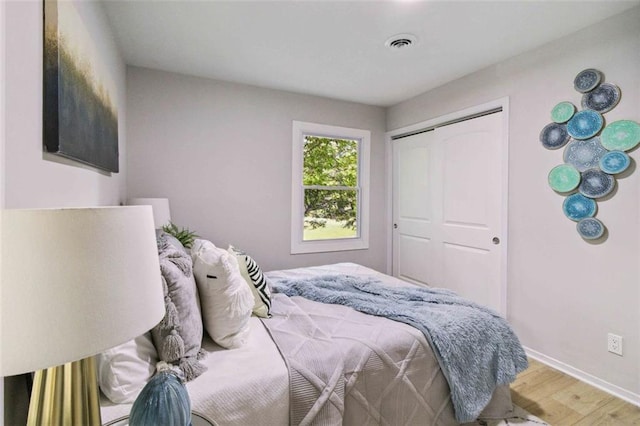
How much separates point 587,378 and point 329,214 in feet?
8.78

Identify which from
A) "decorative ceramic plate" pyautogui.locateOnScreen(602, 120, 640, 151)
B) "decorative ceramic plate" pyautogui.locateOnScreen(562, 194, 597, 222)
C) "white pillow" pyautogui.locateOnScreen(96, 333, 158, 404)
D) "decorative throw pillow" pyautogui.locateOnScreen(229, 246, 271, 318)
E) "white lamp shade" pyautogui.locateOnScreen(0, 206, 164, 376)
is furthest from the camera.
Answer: "decorative ceramic plate" pyautogui.locateOnScreen(562, 194, 597, 222)

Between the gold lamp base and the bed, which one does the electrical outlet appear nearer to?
the bed

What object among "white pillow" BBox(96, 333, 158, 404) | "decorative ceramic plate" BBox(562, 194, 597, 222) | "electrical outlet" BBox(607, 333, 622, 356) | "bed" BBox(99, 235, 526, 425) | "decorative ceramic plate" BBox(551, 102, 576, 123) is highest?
"decorative ceramic plate" BBox(551, 102, 576, 123)

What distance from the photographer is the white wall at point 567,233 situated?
205 cm

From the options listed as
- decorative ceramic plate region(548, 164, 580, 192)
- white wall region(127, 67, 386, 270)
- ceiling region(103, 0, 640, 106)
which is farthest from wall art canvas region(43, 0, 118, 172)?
decorative ceramic plate region(548, 164, 580, 192)

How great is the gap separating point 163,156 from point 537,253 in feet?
10.8

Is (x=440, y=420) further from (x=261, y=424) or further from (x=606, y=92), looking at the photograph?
(x=606, y=92)

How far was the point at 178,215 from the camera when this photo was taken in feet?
10.2

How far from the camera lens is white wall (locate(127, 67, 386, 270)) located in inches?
117

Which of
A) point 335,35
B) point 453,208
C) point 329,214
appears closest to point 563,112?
point 453,208

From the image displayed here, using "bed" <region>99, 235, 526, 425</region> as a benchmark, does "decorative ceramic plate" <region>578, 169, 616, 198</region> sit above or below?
above

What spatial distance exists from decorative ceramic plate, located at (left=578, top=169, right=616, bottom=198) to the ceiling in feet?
3.34

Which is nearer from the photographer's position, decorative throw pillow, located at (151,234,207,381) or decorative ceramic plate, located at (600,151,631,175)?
decorative throw pillow, located at (151,234,207,381)

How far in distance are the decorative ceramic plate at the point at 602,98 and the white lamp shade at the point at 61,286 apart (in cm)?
278
